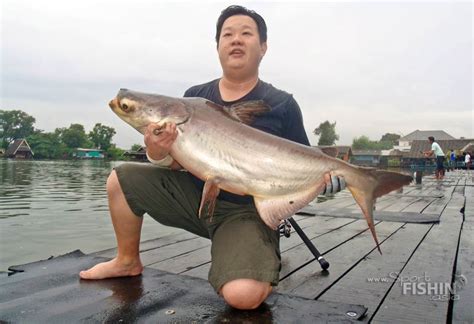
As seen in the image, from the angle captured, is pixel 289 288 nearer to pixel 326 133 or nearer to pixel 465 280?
pixel 465 280

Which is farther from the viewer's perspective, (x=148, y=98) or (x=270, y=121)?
(x=270, y=121)

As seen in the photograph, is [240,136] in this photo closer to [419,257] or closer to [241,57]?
[241,57]

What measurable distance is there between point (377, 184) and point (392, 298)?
33.8 inches

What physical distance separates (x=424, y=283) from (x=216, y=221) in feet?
5.53

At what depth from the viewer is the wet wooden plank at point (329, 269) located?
303cm

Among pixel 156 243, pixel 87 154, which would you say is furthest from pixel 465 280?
pixel 87 154

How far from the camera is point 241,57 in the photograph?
3068 mm

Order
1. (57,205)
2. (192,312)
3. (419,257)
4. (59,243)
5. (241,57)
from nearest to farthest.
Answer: (192,312) → (241,57) → (419,257) → (59,243) → (57,205)

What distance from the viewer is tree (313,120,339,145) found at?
10826 centimetres

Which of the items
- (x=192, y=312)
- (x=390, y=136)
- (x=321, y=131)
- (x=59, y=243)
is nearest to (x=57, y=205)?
(x=59, y=243)

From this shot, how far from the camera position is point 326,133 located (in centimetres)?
11075

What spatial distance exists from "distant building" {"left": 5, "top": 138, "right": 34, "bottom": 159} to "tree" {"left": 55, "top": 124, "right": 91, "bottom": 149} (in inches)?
423

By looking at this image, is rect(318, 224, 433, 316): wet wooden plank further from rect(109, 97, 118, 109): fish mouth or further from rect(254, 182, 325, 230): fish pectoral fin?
rect(109, 97, 118, 109): fish mouth

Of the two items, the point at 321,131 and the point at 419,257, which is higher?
the point at 321,131
